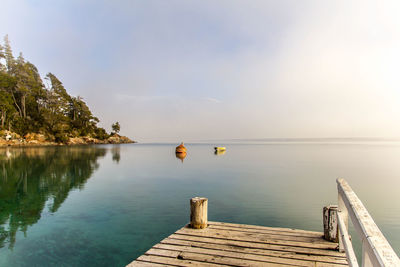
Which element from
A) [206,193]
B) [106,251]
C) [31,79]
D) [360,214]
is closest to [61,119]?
[31,79]

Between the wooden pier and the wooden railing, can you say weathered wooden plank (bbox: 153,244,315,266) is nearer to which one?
the wooden pier

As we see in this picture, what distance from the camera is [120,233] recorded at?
887 cm

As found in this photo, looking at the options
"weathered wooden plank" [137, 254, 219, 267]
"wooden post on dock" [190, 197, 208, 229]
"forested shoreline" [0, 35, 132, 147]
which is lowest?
"weathered wooden plank" [137, 254, 219, 267]

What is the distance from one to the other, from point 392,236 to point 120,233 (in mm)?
10365

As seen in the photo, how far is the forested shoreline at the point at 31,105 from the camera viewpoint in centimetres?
7500

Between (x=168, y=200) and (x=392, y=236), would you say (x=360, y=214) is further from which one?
(x=168, y=200)

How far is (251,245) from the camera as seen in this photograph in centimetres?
534

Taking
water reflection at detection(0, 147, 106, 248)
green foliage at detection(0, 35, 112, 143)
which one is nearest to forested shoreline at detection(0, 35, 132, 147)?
green foliage at detection(0, 35, 112, 143)

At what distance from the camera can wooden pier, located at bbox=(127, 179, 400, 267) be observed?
4.57 m

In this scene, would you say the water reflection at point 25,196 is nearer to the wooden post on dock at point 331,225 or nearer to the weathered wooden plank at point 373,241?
the wooden post on dock at point 331,225

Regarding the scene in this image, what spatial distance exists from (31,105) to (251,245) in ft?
347

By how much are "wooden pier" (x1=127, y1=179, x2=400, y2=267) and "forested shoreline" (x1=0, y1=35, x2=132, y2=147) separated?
8467 centimetres

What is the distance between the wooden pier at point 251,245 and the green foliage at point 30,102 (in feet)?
288

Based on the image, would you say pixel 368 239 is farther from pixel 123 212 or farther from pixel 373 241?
pixel 123 212
